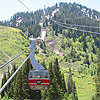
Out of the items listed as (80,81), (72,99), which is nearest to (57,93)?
(72,99)

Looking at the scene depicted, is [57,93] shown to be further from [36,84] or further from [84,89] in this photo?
[84,89]

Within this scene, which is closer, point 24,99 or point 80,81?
point 24,99

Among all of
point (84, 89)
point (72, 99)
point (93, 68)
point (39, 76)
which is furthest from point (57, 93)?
point (93, 68)

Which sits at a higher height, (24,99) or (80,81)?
(24,99)

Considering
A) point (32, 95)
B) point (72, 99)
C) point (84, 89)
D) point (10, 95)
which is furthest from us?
point (84, 89)

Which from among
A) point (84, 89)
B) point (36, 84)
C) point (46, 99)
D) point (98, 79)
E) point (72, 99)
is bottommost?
point (84, 89)

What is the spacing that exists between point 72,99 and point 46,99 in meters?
25.5

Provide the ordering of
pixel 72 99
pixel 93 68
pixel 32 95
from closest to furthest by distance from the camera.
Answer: pixel 32 95, pixel 72 99, pixel 93 68

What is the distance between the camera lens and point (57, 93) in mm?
82312

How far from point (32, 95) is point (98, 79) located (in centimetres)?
2905

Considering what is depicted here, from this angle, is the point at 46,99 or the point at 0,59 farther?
the point at 0,59

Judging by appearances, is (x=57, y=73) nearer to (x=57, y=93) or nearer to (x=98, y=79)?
(x=57, y=93)

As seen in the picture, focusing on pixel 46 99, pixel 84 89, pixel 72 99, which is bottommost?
A: pixel 84 89

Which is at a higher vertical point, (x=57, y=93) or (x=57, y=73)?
(x=57, y=73)
